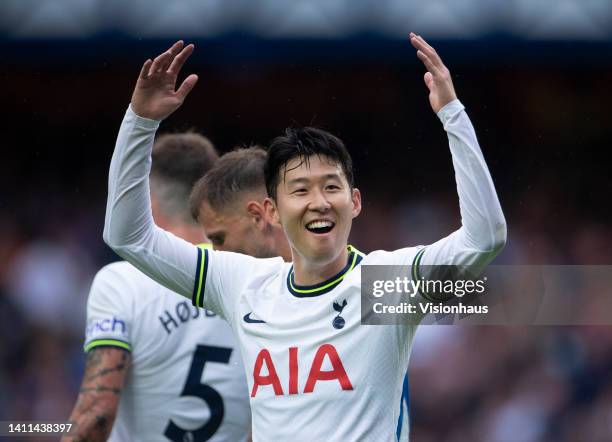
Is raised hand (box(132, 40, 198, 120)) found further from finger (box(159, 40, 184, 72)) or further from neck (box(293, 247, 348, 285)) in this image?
neck (box(293, 247, 348, 285))

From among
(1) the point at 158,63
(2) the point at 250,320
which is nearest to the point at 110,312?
(2) the point at 250,320

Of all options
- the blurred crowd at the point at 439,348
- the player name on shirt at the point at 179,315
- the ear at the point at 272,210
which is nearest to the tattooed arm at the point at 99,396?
the player name on shirt at the point at 179,315

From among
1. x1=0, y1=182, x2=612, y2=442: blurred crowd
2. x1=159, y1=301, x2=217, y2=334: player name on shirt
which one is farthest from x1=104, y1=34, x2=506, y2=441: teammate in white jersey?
x1=0, y1=182, x2=612, y2=442: blurred crowd

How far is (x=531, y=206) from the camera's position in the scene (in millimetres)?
9531

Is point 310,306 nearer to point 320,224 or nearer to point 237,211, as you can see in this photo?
point 320,224

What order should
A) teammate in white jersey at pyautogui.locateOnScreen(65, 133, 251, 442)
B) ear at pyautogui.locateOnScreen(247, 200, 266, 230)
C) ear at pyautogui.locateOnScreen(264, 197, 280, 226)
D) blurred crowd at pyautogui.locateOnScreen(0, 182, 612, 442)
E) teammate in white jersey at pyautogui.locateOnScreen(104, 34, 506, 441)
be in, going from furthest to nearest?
blurred crowd at pyautogui.locateOnScreen(0, 182, 612, 442) < ear at pyautogui.locateOnScreen(247, 200, 266, 230) < teammate in white jersey at pyautogui.locateOnScreen(65, 133, 251, 442) < ear at pyautogui.locateOnScreen(264, 197, 280, 226) < teammate in white jersey at pyautogui.locateOnScreen(104, 34, 506, 441)

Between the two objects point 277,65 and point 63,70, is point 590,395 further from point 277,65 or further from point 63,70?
point 63,70

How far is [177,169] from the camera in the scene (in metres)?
4.58

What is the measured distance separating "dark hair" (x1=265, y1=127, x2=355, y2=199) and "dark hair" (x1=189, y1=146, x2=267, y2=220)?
816mm

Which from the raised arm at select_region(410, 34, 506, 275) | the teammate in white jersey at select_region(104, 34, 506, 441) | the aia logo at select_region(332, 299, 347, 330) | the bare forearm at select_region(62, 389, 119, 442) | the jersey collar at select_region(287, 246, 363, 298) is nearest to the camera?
the raised arm at select_region(410, 34, 506, 275)

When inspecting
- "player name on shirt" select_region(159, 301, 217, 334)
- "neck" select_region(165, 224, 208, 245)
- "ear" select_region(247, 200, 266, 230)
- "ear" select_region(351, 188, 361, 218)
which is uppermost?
"neck" select_region(165, 224, 208, 245)

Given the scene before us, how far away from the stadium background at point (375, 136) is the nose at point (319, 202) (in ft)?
16.7

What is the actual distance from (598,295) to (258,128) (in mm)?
3990

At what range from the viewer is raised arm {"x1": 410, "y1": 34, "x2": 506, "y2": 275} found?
285 cm
